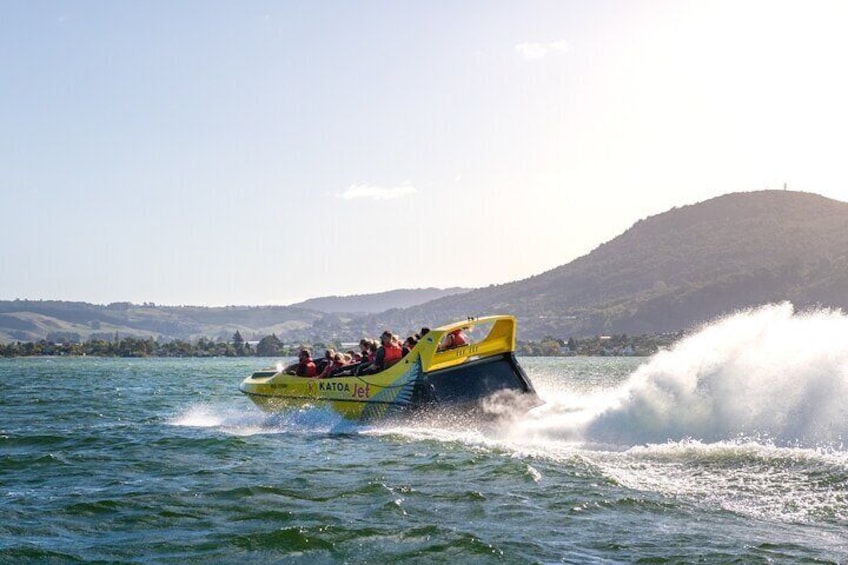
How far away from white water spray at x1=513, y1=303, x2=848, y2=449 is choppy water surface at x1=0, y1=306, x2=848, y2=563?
0.13 ft

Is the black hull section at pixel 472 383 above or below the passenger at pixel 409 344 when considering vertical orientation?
below

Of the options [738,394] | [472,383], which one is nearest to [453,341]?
[472,383]

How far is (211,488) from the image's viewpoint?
47.7 feet

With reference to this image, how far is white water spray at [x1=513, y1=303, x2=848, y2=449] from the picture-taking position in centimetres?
1753

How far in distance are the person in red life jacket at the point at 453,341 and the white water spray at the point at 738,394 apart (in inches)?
95.3

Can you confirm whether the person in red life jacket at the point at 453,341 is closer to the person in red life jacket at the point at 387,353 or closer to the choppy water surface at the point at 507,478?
the person in red life jacket at the point at 387,353

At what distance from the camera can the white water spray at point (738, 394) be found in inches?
690

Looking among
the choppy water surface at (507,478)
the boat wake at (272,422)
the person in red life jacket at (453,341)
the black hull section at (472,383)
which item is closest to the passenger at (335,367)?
the boat wake at (272,422)

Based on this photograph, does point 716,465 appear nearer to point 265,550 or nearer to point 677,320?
point 265,550

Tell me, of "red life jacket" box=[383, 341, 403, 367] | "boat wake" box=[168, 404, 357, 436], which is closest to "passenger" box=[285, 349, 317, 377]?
"boat wake" box=[168, 404, 357, 436]

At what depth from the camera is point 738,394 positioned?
62.1ft

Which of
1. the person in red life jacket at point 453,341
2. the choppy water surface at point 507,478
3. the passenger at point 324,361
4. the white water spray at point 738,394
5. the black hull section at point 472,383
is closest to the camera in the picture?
the choppy water surface at point 507,478

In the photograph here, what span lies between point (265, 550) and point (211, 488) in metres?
3.83

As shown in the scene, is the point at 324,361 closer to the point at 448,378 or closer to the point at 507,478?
the point at 448,378
